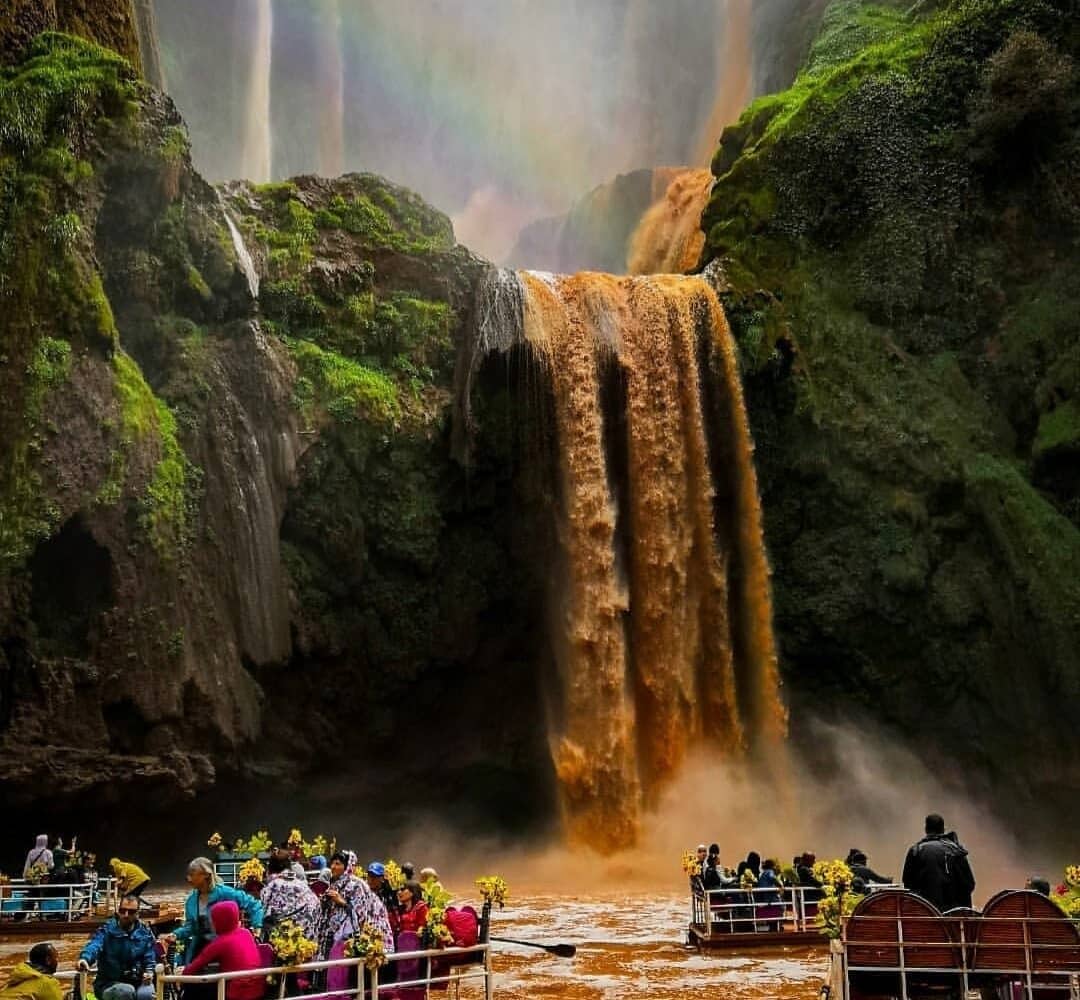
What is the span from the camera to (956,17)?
30.9 m

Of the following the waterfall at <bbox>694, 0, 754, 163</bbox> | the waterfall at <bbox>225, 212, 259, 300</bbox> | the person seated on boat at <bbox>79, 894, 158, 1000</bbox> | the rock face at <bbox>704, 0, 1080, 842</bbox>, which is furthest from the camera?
the waterfall at <bbox>694, 0, 754, 163</bbox>

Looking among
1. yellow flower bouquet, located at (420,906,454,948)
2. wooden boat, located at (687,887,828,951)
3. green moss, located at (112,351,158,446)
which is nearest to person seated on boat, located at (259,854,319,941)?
yellow flower bouquet, located at (420,906,454,948)

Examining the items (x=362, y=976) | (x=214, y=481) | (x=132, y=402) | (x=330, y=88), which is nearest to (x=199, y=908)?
(x=362, y=976)

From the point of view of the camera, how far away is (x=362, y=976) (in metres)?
7.88

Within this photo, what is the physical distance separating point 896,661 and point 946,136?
13931mm

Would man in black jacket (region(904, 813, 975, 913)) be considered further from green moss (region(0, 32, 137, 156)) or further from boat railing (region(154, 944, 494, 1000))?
green moss (region(0, 32, 137, 156))

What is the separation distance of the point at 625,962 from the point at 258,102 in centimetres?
4753

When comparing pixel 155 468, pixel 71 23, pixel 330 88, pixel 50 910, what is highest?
pixel 330 88

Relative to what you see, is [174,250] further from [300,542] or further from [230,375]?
[300,542]

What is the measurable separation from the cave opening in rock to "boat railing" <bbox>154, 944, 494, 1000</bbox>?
12.7 m

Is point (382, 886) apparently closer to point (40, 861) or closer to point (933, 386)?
point (40, 861)

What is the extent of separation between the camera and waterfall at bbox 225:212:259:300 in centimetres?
2478

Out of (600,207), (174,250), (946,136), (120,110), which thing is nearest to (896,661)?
(946,136)

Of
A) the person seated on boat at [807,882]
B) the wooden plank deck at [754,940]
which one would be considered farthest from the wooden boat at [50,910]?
the person seated on boat at [807,882]
